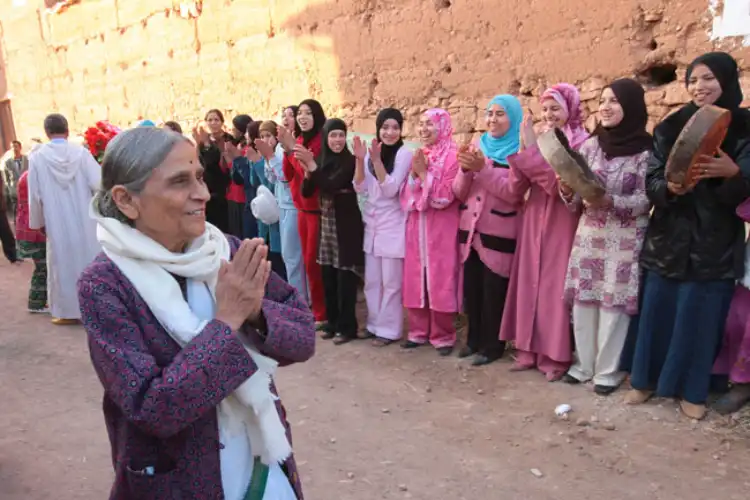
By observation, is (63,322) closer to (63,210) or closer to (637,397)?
(63,210)

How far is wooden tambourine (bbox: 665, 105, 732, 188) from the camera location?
9.71ft

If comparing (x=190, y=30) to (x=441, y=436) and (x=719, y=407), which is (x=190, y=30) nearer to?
(x=441, y=436)

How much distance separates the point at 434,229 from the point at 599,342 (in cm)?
141

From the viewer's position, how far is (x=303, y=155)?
193 inches

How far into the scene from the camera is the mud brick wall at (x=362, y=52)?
4.40 metres

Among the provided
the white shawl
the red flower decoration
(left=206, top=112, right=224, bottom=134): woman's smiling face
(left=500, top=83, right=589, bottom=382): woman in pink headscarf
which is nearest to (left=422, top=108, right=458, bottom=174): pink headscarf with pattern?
(left=500, top=83, right=589, bottom=382): woman in pink headscarf

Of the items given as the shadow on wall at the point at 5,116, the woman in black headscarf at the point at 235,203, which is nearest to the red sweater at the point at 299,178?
the woman in black headscarf at the point at 235,203

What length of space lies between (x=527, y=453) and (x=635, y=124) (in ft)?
6.45

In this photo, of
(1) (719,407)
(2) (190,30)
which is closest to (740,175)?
(1) (719,407)

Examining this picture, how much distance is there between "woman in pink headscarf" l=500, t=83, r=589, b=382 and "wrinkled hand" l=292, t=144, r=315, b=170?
168 cm

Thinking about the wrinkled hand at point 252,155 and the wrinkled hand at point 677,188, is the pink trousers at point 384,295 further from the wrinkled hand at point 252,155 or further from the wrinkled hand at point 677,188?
the wrinkled hand at point 677,188

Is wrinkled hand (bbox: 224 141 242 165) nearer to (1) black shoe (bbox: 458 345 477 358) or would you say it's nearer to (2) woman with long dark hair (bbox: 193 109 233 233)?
(2) woman with long dark hair (bbox: 193 109 233 233)

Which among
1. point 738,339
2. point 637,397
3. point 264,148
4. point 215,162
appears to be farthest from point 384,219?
point 215,162

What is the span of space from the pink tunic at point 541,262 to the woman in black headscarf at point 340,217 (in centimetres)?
137
